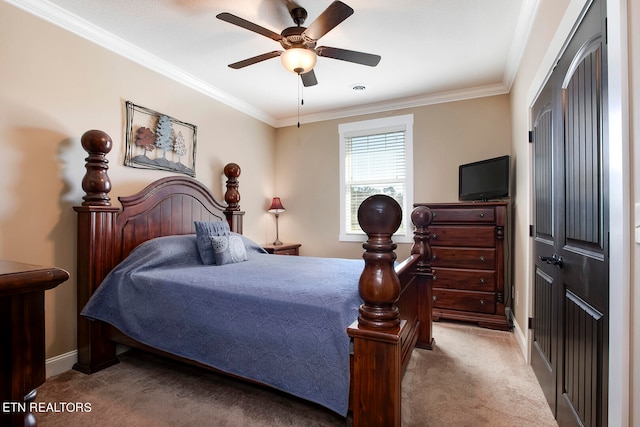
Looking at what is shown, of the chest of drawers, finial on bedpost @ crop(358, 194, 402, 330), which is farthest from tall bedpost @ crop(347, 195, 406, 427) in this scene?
the chest of drawers

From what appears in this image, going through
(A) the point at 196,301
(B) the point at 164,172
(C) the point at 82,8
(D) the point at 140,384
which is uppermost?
(C) the point at 82,8

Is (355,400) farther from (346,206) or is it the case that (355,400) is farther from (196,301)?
(346,206)

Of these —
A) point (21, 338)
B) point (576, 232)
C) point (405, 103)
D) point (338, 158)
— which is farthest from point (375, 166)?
point (21, 338)

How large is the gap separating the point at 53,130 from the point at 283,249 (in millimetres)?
2646

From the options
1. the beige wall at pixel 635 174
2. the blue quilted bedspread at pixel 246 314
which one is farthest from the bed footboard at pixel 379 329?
the beige wall at pixel 635 174

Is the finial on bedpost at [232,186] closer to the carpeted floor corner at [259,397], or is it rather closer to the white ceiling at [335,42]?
the white ceiling at [335,42]

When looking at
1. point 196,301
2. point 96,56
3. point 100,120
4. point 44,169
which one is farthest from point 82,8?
point 196,301

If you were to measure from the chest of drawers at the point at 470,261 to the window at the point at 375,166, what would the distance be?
2.41 ft

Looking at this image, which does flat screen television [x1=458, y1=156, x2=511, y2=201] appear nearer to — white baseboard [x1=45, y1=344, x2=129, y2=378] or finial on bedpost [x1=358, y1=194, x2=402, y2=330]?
finial on bedpost [x1=358, y1=194, x2=402, y2=330]

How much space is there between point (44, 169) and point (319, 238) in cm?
313

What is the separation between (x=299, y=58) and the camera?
2.25m

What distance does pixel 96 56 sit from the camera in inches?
100

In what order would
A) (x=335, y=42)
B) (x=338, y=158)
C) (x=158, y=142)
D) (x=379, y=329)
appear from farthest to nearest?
(x=338, y=158), (x=158, y=142), (x=335, y=42), (x=379, y=329)

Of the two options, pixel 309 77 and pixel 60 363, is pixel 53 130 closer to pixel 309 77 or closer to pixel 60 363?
pixel 60 363
